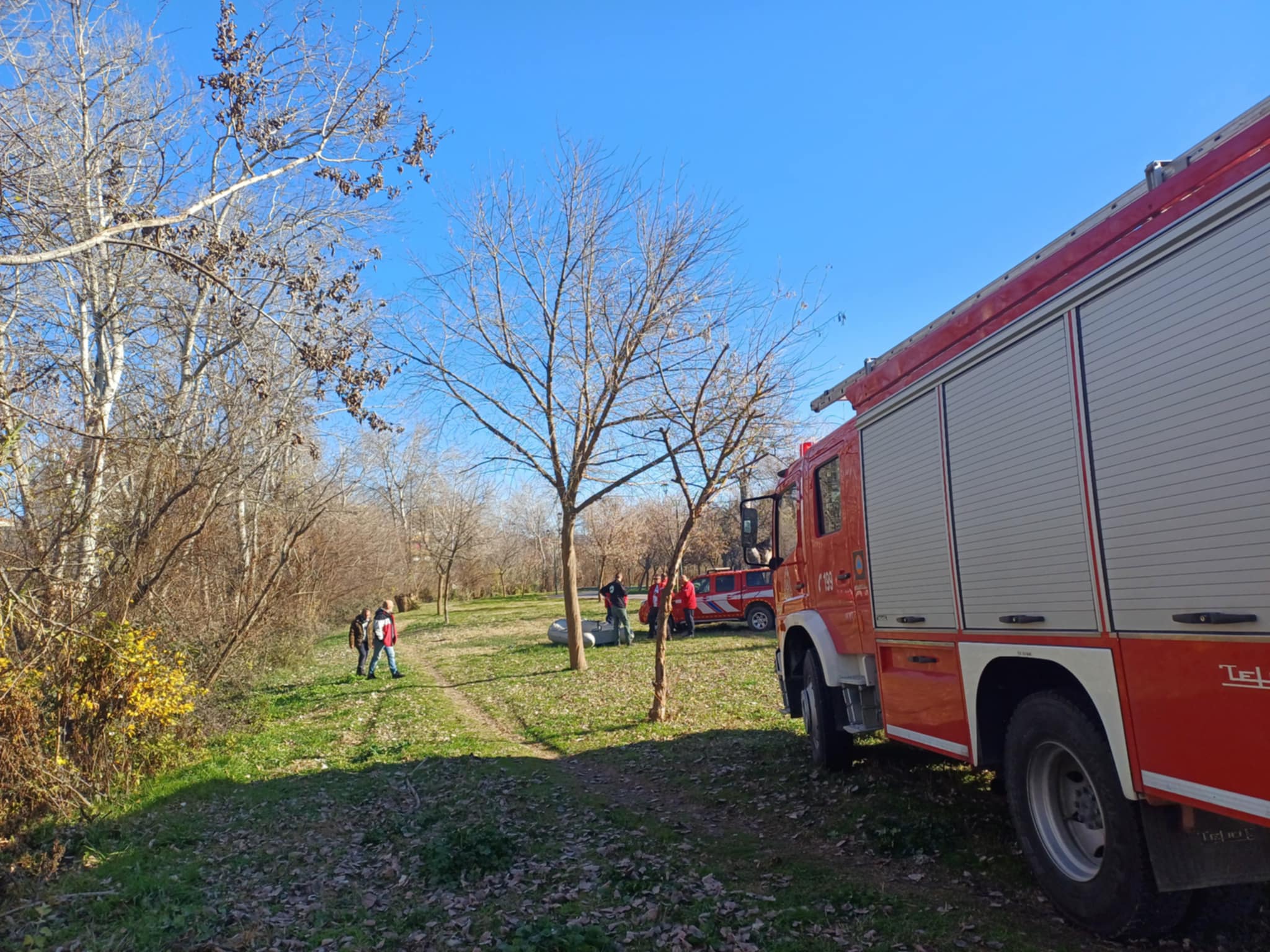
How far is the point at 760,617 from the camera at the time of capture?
81.7ft

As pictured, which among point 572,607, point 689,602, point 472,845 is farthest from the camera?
point 689,602

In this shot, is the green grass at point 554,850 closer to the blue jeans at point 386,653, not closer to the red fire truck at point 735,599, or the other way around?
the blue jeans at point 386,653

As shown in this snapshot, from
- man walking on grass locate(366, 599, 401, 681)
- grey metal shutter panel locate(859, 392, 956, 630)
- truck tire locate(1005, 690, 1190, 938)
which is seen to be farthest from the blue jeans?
truck tire locate(1005, 690, 1190, 938)


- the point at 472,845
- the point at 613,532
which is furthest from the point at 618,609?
the point at 613,532

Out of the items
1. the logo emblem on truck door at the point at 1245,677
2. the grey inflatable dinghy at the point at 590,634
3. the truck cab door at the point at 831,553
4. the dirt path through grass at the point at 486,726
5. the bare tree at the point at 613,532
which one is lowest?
the dirt path through grass at the point at 486,726

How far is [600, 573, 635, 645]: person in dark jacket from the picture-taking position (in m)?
22.1

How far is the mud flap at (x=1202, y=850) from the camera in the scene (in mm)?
3639

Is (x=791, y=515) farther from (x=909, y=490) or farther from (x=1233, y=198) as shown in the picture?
(x=1233, y=198)

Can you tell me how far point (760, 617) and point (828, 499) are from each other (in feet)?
57.9

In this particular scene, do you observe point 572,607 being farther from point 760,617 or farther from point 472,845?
point 472,845


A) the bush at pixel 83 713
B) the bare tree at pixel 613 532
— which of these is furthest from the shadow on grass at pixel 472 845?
the bare tree at pixel 613 532

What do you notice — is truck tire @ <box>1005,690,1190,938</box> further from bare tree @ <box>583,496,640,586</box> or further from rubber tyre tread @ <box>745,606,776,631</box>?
bare tree @ <box>583,496,640,586</box>

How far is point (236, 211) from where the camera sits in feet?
55.3

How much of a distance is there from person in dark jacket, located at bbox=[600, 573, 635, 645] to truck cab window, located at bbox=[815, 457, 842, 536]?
13918 mm
